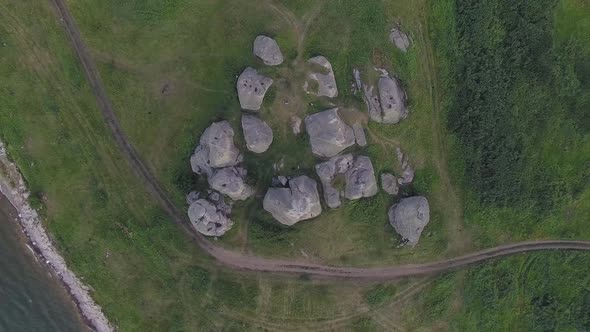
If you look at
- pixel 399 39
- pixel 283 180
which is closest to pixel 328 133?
pixel 283 180

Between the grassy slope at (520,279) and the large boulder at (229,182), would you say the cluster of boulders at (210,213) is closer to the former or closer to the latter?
the large boulder at (229,182)

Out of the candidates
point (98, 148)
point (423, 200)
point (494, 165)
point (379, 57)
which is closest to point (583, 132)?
point (494, 165)

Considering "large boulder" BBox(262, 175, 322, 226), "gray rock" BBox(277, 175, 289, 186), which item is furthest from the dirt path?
"gray rock" BBox(277, 175, 289, 186)

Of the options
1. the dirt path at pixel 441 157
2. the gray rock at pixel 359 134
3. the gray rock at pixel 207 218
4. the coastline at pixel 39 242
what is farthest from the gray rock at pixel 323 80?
the coastline at pixel 39 242

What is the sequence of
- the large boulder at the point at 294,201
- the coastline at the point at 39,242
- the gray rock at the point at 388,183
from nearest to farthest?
the large boulder at the point at 294,201 < the gray rock at the point at 388,183 < the coastline at the point at 39,242

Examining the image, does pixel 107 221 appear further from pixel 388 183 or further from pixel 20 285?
pixel 388 183

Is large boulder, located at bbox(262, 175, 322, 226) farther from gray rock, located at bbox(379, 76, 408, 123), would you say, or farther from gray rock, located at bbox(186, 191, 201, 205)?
gray rock, located at bbox(379, 76, 408, 123)
